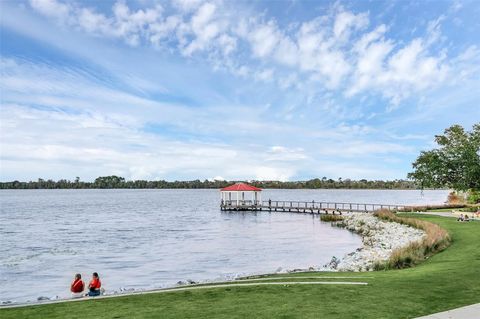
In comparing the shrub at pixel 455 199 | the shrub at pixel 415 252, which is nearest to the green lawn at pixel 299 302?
the shrub at pixel 415 252

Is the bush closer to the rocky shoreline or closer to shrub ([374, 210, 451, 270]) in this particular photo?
the rocky shoreline

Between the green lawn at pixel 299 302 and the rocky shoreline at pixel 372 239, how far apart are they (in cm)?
698

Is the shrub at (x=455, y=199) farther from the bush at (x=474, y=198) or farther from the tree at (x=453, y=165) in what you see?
the tree at (x=453, y=165)

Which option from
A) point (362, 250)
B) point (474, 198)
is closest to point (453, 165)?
point (474, 198)

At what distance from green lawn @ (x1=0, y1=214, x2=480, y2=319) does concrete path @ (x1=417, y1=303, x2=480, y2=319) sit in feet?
1.59

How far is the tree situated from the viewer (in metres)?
46.3

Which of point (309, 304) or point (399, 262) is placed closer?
point (309, 304)

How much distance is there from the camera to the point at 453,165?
47.6m

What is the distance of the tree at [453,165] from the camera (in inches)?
1822

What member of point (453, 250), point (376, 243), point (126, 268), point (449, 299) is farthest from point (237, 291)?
point (376, 243)

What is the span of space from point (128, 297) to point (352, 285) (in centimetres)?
707

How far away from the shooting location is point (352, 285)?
46.1 ft

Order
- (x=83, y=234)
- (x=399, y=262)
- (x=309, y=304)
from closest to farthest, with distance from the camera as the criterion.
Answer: (x=309, y=304)
(x=399, y=262)
(x=83, y=234)

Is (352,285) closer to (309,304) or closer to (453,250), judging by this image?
(309,304)
